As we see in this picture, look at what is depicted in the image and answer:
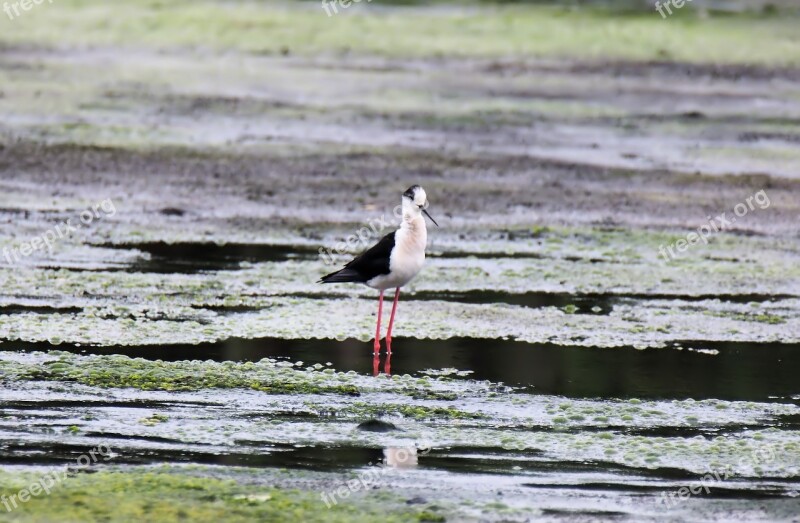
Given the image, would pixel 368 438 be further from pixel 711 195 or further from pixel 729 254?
pixel 711 195

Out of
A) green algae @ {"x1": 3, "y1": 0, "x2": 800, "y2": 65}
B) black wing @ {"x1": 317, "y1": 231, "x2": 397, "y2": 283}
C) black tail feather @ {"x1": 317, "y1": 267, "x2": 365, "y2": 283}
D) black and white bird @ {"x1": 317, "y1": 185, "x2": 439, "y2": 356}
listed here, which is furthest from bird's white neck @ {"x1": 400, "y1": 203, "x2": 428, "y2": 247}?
green algae @ {"x1": 3, "y1": 0, "x2": 800, "y2": 65}

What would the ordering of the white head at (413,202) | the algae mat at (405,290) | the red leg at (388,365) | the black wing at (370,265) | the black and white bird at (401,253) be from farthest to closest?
the black wing at (370,265)
the black and white bird at (401,253)
the white head at (413,202)
the red leg at (388,365)
the algae mat at (405,290)

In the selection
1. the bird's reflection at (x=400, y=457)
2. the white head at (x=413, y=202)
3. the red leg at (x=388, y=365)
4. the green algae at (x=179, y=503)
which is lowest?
the green algae at (x=179, y=503)

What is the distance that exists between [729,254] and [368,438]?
729cm

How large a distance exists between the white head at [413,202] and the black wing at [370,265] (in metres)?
0.27

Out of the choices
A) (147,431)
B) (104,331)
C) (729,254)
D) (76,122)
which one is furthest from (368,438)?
(76,122)

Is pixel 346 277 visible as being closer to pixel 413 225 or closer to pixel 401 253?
pixel 401 253

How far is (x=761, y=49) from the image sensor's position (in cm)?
3008

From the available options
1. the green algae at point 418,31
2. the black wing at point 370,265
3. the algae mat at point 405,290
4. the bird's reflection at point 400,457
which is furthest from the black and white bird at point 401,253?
the green algae at point 418,31

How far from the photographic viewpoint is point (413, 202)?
33.8 feet

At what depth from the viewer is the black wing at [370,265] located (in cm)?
1053

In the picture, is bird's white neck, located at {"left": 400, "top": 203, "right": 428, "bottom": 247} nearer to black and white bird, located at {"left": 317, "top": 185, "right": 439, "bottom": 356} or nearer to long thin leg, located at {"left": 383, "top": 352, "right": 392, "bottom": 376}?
black and white bird, located at {"left": 317, "top": 185, "right": 439, "bottom": 356}

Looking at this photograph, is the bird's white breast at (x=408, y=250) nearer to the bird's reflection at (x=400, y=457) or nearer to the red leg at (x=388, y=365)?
the red leg at (x=388, y=365)

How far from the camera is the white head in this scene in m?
10.2
